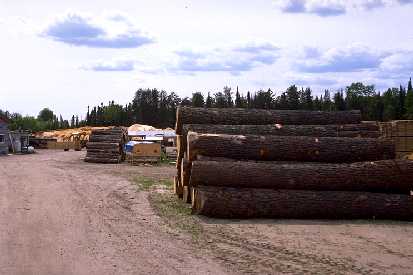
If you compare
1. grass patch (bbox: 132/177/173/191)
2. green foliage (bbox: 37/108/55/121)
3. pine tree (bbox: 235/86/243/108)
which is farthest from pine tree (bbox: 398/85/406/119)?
green foliage (bbox: 37/108/55/121)

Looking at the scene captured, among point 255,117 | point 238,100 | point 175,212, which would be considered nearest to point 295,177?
point 175,212

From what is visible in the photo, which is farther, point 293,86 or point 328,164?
point 293,86

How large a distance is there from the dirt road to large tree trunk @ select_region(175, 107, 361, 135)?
2.61m

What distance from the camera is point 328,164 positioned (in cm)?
1300

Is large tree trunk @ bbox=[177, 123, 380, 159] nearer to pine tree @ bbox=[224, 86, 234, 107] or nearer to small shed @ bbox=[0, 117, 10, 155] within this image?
small shed @ bbox=[0, 117, 10, 155]

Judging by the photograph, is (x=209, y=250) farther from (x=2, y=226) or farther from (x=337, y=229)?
(x=2, y=226)

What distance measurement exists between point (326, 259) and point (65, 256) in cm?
392

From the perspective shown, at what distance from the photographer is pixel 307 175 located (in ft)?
41.0

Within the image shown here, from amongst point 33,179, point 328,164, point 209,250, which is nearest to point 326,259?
point 209,250

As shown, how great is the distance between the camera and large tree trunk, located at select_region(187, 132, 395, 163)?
13.1 meters

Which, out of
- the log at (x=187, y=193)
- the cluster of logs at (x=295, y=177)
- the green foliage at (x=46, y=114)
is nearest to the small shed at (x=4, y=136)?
the log at (x=187, y=193)

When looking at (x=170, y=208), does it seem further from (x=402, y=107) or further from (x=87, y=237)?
(x=402, y=107)

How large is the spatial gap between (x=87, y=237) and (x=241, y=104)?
72695 millimetres

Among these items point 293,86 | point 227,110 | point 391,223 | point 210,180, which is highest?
point 293,86
